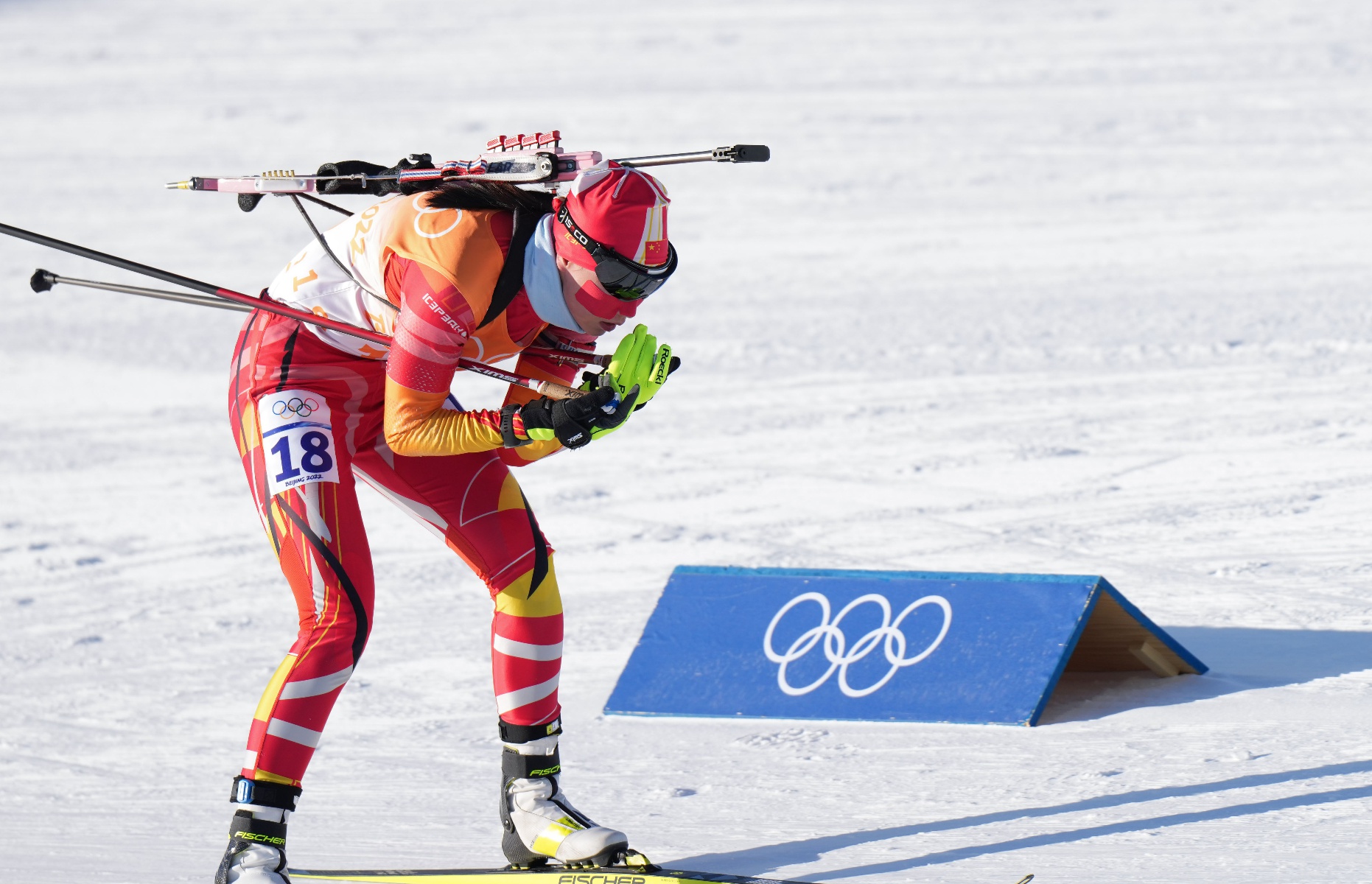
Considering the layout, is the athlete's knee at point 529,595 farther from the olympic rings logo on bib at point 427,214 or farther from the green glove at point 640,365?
the olympic rings logo on bib at point 427,214

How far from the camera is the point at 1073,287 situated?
34.2 ft

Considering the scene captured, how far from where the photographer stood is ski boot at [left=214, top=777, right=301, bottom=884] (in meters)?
3.67

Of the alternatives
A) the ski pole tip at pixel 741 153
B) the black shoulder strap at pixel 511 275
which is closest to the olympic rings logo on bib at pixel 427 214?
the black shoulder strap at pixel 511 275

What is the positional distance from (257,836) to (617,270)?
138 cm

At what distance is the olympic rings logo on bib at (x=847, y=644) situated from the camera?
203 inches

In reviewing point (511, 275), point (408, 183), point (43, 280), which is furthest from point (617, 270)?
point (43, 280)

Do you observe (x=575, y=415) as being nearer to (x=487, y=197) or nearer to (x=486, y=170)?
(x=487, y=197)

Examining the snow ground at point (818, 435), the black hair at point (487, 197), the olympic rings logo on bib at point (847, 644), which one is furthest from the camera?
the olympic rings logo on bib at point (847, 644)

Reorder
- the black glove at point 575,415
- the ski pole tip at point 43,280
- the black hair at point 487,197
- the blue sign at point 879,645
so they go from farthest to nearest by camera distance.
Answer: the blue sign at point 879,645 → the ski pole tip at point 43,280 → the black hair at point 487,197 → the black glove at point 575,415

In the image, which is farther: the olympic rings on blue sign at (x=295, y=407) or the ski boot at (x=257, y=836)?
the olympic rings on blue sign at (x=295, y=407)

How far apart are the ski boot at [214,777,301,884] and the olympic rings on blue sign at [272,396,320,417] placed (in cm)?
79

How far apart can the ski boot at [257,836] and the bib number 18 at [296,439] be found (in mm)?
630

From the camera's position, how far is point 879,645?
5.25m

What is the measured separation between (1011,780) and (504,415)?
1.75 meters
